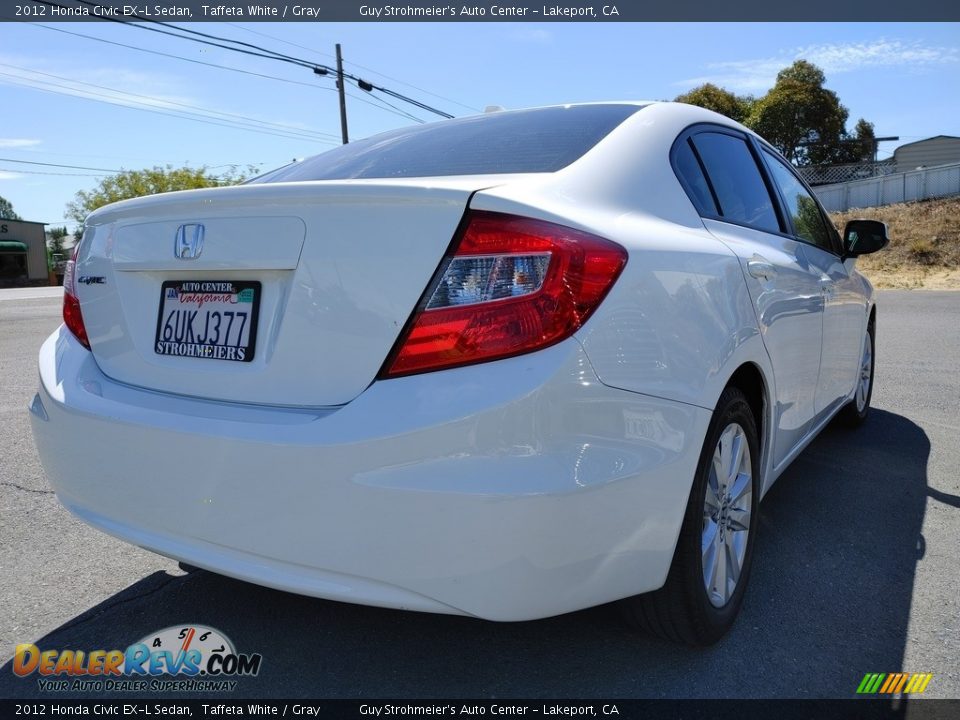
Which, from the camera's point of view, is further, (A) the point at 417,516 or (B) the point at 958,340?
(B) the point at 958,340

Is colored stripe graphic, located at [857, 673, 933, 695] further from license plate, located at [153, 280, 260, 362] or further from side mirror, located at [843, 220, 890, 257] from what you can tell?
side mirror, located at [843, 220, 890, 257]

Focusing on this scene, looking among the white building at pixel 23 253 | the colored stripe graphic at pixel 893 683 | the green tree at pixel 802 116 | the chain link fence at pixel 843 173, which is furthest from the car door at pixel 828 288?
the white building at pixel 23 253

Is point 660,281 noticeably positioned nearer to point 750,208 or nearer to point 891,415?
point 750,208

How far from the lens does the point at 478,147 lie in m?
2.51

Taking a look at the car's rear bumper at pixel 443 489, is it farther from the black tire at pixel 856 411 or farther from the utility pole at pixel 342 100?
the utility pole at pixel 342 100

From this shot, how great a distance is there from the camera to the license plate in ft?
6.46

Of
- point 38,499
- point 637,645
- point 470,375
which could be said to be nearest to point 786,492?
point 637,645

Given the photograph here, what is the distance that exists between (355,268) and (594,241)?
54 cm

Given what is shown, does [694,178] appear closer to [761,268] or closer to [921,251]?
[761,268]

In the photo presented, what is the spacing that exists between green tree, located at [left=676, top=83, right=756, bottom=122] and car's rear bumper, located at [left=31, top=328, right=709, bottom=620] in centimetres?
4200

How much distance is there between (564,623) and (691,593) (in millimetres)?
466

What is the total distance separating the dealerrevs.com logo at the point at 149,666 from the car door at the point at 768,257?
6.05ft

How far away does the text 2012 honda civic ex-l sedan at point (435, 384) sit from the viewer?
169 centimetres

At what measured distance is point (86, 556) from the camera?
296 centimetres
